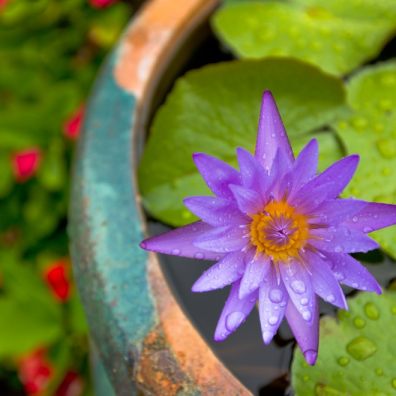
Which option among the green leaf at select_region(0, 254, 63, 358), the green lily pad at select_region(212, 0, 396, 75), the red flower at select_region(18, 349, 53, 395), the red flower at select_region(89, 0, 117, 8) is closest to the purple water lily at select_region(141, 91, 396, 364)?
the green lily pad at select_region(212, 0, 396, 75)

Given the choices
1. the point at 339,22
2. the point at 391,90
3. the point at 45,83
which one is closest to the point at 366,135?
the point at 391,90

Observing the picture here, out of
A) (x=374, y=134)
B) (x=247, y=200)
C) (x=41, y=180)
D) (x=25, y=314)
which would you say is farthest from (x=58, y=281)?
(x=247, y=200)

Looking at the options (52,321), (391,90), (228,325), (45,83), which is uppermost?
(228,325)

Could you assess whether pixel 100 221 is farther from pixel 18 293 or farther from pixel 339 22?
pixel 18 293

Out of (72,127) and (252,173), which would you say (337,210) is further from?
(72,127)

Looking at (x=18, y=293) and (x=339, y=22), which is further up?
(x=339, y=22)

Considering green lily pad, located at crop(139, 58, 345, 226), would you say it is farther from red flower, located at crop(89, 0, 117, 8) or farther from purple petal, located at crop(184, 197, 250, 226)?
red flower, located at crop(89, 0, 117, 8)
